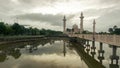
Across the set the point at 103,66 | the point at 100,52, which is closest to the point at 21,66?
the point at 103,66

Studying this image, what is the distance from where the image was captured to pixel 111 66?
35531mm

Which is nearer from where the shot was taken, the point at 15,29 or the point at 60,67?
the point at 60,67

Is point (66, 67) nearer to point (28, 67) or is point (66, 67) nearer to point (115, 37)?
point (28, 67)

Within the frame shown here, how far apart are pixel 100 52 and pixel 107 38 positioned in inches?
555

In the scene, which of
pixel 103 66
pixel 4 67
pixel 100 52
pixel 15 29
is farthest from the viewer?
pixel 15 29

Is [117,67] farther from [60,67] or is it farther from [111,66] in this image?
[60,67]

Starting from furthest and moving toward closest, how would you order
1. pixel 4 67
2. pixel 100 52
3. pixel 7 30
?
pixel 7 30 < pixel 100 52 < pixel 4 67

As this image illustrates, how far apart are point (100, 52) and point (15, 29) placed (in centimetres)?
9838

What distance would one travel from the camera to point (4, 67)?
32.9 meters

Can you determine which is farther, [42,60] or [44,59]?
[44,59]

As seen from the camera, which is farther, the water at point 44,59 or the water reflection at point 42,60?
the water at point 44,59

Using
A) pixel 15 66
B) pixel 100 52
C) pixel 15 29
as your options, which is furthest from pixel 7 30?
pixel 15 66

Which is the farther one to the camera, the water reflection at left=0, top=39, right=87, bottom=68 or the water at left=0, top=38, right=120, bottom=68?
the water at left=0, top=38, right=120, bottom=68

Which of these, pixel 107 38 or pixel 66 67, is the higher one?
pixel 107 38
